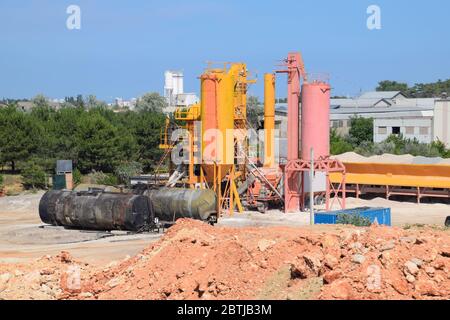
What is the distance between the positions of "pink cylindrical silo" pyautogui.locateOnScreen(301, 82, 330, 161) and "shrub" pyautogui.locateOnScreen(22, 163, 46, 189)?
76.8ft

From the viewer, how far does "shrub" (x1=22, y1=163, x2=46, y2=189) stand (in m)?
61.9

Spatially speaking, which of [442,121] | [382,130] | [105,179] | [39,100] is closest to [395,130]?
[382,130]

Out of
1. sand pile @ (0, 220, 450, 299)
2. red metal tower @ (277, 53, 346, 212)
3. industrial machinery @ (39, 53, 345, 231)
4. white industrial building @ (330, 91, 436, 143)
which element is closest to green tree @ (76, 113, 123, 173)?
industrial machinery @ (39, 53, 345, 231)

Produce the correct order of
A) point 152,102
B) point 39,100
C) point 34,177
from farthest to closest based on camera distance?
point 39,100, point 152,102, point 34,177

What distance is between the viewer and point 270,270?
18391mm

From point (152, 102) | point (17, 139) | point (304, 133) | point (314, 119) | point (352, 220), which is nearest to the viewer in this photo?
point (352, 220)

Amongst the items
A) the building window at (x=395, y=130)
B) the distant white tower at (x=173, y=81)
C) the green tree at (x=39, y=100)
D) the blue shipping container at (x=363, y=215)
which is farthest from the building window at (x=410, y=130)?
the green tree at (x=39, y=100)

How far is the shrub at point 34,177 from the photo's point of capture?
61906 millimetres

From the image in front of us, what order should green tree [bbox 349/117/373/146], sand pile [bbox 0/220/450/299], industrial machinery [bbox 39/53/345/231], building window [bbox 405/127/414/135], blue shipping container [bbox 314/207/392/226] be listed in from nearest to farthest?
sand pile [bbox 0/220/450/299], blue shipping container [bbox 314/207/392/226], industrial machinery [bbox 39/53/345/231], building window [bbox 405/127/414/135], green tree [bbox 349/117/373/146]

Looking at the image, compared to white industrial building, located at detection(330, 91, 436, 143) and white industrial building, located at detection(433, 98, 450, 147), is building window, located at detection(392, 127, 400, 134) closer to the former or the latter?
white industrial building, located at detection(330, 91, 436, 143)

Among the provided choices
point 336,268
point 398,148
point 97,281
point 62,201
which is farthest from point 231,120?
point 398,148

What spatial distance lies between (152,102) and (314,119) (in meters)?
93.0

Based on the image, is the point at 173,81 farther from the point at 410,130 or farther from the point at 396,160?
the point at 396,160

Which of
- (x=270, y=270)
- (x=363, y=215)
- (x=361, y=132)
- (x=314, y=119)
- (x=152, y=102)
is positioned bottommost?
(x=363, y=215)
